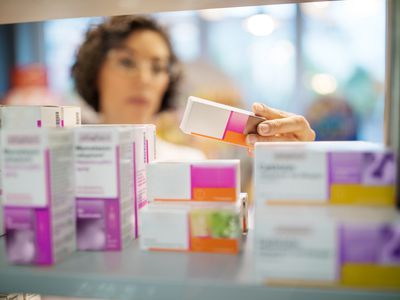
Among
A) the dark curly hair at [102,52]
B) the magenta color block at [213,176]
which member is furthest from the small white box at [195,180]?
the dark curly hair at [102,52]

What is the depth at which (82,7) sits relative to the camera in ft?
4.45

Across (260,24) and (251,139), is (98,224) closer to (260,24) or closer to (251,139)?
(251,139)

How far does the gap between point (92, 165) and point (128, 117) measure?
6.87 feet

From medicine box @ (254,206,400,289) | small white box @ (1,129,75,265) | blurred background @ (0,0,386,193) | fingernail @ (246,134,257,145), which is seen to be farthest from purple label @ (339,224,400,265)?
blurred background @ (0,0,386,193)

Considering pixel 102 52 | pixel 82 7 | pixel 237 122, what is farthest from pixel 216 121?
pixel 102 52

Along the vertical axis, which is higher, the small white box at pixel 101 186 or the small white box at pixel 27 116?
the small white box at pixel 27 116

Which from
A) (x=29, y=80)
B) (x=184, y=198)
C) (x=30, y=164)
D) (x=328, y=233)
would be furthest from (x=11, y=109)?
(x=29, y=80)

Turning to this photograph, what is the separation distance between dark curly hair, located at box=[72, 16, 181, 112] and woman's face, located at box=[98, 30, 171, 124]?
30mm

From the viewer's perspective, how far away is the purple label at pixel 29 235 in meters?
0.69

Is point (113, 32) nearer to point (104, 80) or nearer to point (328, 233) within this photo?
point (104, 80)

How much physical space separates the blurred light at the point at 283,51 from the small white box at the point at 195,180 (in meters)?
1.85

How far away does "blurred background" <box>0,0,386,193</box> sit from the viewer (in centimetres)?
245

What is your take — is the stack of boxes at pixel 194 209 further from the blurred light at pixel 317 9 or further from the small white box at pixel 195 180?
the blurred light at pixel 317 9

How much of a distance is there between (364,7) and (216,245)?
2145 mm
